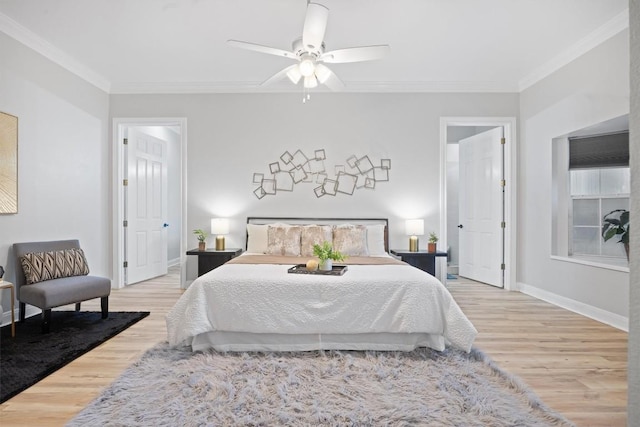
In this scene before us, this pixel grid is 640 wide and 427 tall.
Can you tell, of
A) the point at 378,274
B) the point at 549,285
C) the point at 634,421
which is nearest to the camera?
the point at 634,421

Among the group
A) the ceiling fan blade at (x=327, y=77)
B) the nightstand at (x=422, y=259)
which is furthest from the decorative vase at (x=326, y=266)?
the nightstand at (x=422, y=259)

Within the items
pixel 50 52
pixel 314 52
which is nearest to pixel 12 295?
pixel 50 52

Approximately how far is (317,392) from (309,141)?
371cm

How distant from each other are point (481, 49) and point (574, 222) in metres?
2.63

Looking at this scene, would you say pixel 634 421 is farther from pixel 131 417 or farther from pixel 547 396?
pixel 131 417

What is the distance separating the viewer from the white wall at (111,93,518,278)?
524 centimetres

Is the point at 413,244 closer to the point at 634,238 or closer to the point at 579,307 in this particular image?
the point at 579,307

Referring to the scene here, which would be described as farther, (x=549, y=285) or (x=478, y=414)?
(x=549, y=285)

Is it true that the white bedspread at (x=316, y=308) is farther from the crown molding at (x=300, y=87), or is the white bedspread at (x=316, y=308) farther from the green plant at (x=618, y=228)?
the crown molding at (x=300, y=87)

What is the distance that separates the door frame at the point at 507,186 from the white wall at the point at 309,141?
0.09 m

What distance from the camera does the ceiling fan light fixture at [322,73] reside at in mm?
3260

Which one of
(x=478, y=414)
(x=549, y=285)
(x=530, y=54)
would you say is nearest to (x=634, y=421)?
(x=478, y=414)

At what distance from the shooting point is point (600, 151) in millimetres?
4707

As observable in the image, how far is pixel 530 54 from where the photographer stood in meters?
4.31
